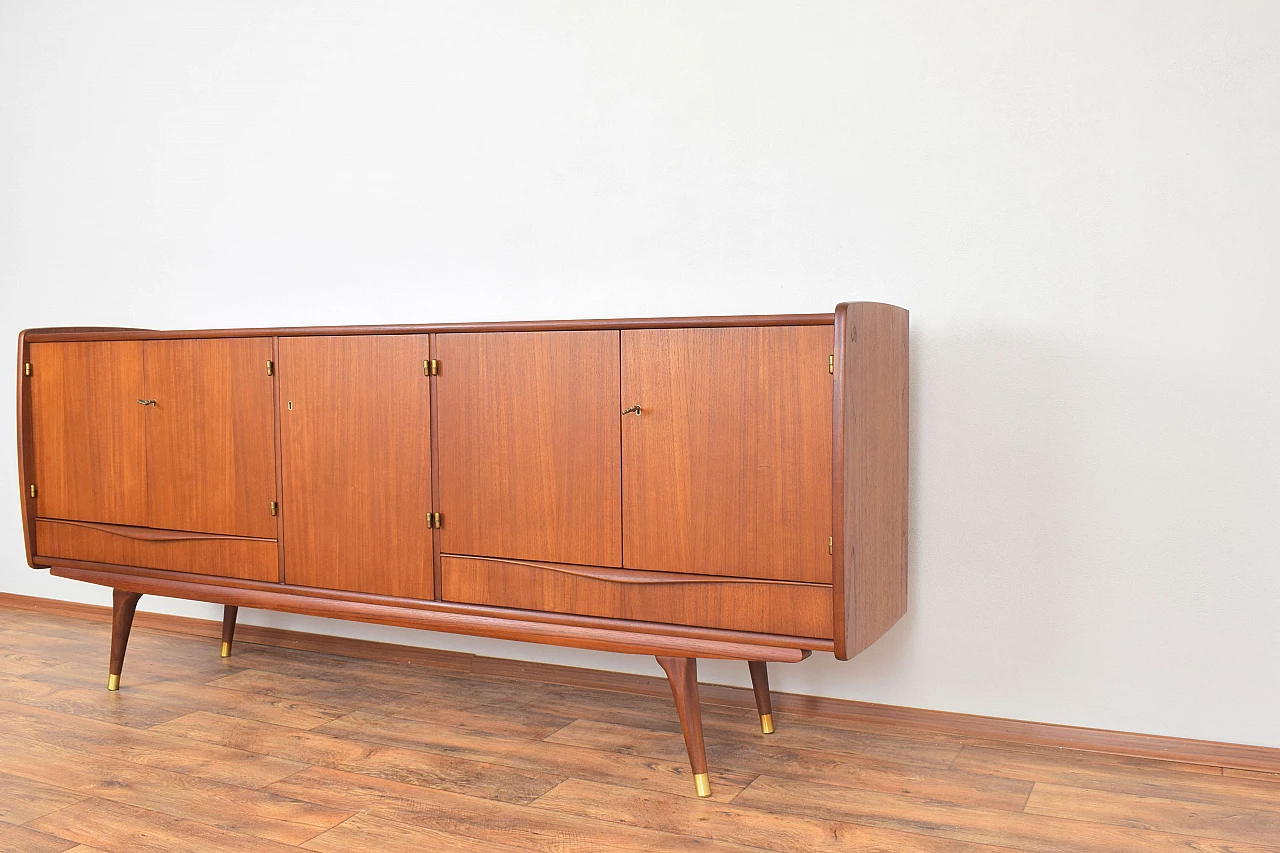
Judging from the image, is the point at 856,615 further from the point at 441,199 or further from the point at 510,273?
the point at 441,199

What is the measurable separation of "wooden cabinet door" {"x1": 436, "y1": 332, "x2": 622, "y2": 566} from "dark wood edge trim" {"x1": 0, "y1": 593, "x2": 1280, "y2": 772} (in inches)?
23.5

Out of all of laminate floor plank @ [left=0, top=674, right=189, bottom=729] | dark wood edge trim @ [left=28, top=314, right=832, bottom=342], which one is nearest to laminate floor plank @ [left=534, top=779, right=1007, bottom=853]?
dark wood edge trim @ [left=28, top=314, right=832, bottom=342]

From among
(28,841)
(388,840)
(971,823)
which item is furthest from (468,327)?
(971,823)

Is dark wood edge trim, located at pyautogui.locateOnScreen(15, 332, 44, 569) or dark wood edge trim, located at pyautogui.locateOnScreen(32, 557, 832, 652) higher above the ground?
dark wood edge trim, located at pyautogui.locateOnScreen(15, 332, 44, 569)

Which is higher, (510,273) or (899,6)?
(899,6)

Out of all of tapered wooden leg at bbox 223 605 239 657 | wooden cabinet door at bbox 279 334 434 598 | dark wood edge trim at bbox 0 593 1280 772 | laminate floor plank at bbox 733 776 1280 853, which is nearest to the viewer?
laminate floor plank at bbox 733 776 1280 853

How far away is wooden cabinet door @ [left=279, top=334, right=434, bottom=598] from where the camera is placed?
2170mm

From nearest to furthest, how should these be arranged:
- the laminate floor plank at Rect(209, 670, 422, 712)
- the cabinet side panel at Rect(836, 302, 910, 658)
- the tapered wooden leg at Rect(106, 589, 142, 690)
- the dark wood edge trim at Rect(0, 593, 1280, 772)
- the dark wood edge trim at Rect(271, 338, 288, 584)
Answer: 1. the cabinet side panel at Rect(836, 302, 910, 658)
2. the dark wood edge trim at Rect(0, 593, 1280, 772)
3. the dark wood edge trim at Rect(271, 338, 288, 584)
4. the laminate floor plank at Rect(209, 670, 422, 712)
5. the tapered wooden leg at Rect(106, 589, 142, 690)

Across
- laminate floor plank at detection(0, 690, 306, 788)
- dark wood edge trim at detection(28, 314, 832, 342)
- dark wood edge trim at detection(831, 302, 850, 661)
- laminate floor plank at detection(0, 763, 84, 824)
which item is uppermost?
dark wood edge trim at detection(28, 314, 832, 342)

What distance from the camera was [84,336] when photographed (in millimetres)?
2488

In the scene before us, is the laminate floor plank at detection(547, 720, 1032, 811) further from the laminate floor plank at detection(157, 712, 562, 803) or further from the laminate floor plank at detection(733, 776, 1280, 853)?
the laminate floor plank at detection(157, 712, 562, 803)

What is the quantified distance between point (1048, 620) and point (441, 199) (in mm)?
1772

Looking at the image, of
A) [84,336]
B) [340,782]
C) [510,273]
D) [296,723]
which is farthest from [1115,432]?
[84,336]

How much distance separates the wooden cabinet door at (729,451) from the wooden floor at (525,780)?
16.9 inches
